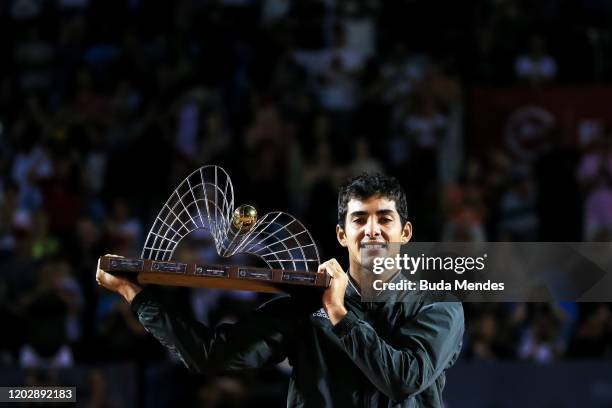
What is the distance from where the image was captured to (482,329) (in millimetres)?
10062

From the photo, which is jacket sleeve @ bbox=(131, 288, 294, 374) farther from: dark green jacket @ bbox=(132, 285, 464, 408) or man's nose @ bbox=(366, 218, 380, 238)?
man's nose @ bbox=(366, 218, 380, 238)

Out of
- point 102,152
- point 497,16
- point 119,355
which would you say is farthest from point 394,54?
point 119,355

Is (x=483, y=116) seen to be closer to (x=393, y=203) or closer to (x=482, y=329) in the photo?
(x=482, y=329)

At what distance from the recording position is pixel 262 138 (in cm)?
1244

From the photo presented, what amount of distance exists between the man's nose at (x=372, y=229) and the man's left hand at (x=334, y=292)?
0.24 m

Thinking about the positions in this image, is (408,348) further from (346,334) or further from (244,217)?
(244,217)

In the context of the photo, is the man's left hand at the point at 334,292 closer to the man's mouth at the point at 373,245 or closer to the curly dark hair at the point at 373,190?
the man's mouth at the point at 373,245

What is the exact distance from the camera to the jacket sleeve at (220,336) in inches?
166

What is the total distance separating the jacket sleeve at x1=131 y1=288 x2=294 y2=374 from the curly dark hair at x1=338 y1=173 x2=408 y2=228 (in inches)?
16.8

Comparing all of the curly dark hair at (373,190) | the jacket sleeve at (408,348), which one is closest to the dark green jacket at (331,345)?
the jacket sleeve at (408,348)

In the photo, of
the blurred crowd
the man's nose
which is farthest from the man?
the blurred crowd

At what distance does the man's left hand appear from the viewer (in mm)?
4066

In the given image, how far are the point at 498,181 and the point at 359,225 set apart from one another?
7.97 metres

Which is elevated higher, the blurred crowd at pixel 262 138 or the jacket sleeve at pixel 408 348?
the blurred crowd at pixel 262 138
